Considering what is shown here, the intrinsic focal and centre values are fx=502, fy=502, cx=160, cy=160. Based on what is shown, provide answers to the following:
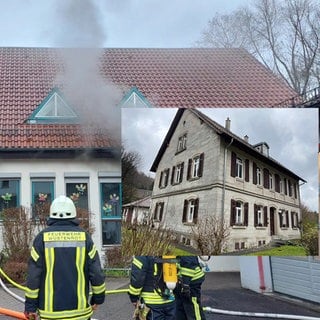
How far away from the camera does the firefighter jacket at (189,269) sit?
238 cm

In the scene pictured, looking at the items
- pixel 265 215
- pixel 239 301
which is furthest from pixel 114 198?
pixel 239 301

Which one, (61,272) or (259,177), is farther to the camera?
(259,177)

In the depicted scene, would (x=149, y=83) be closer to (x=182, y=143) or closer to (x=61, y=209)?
(x=182, y=143)

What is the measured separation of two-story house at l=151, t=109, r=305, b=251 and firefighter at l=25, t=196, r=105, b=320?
1.35 ft

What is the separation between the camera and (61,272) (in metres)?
2.05

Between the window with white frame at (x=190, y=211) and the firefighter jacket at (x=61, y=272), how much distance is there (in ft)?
1.48

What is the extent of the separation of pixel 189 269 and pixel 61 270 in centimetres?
65

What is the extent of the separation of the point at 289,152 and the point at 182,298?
91 centimetres

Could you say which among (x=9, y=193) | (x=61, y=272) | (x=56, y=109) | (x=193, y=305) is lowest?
(x=193, y=305)

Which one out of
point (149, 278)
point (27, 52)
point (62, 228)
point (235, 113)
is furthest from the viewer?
point (27, 52)

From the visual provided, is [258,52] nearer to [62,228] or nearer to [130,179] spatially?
[130,179]

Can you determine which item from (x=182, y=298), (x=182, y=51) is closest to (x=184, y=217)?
(x=182, y=298)

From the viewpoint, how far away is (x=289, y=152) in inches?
92.0

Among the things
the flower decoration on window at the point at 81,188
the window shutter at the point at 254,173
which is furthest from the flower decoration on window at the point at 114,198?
the window shutter at the point at 254,173
